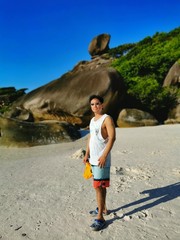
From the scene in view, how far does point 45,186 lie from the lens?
14.3 ft

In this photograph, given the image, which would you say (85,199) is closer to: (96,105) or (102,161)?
(102,161)

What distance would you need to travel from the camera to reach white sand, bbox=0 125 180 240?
2.83m

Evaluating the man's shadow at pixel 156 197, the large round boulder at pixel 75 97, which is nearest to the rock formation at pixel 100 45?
the large round boulder at pixel 75 97

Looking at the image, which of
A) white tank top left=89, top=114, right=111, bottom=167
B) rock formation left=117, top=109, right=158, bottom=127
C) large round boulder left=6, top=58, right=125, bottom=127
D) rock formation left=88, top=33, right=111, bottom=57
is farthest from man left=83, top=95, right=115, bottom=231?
rock formation left=88, top=33, right=111, bottom=57

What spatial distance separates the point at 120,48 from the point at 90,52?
471 centimetres

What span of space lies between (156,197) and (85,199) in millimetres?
990

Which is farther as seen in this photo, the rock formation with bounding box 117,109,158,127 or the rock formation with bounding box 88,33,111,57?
the rock formation with bounding box 88,33,111,57

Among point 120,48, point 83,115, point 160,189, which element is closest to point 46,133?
point 83,115

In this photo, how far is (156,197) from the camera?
3666mm

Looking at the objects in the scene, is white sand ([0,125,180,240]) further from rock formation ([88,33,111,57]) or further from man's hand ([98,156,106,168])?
rock formation ([88,33,111,57])

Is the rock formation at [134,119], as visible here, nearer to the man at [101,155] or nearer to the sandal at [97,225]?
the man at [101,155]

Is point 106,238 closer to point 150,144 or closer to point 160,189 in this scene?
point 160,189

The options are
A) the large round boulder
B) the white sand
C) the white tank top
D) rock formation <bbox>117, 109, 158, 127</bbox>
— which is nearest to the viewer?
the white sand

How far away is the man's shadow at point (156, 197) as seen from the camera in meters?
3.35
